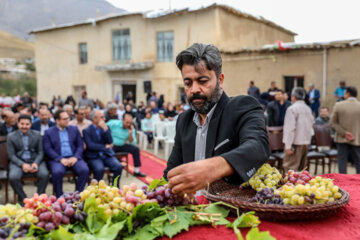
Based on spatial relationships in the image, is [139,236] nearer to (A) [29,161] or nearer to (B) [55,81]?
(A) [29,161]

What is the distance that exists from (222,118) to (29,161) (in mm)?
4798

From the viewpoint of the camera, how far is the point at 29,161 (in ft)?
19.2

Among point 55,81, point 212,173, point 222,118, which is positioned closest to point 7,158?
point 222,118

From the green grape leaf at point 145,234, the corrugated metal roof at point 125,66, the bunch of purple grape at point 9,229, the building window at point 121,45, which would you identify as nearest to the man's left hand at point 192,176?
the green grape leaf at point 145,234

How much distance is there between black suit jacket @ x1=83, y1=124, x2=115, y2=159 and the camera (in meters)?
6.52

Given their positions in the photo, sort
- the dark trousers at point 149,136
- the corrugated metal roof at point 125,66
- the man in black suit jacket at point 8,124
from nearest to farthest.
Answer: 1. the man in black suit jacket at point 8,124
2. the dark trousers at point 149,136
3. the corrugated metal roof at point 125,66

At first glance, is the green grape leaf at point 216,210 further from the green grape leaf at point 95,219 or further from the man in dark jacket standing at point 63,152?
the man in dark jacket standing at point 63,152

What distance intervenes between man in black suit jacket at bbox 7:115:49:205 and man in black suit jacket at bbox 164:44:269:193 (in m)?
4.20

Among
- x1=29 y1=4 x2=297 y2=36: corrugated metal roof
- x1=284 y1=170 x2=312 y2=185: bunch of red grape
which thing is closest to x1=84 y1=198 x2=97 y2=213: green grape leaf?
x1=284 y1=170 x2=312 y2=185: bunch of red grape

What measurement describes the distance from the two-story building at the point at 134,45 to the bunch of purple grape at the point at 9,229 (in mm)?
15360

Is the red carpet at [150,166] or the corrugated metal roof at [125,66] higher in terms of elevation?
the corrugated metal roof at [125,66]

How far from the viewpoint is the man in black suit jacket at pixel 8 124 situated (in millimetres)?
7094

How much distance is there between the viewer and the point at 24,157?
582cm

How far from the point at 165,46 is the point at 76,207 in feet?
58.9
